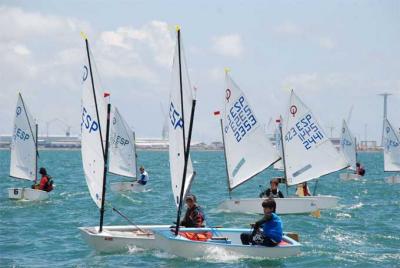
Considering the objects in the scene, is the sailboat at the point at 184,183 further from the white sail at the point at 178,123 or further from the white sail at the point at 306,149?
the white sail at the point at 306,149

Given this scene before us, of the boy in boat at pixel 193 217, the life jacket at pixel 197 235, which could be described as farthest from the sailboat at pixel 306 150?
the life jacket at pixel 197 235

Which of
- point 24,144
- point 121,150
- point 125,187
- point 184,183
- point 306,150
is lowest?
point 184,183

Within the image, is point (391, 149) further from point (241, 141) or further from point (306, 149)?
point (241, 141)

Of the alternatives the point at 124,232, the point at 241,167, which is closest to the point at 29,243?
the point at 124,232

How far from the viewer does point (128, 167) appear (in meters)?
36.6

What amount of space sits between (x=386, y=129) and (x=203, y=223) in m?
29.8

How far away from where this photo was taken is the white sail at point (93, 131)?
51.8 ft

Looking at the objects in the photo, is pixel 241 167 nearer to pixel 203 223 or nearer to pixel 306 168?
pixel 306 168

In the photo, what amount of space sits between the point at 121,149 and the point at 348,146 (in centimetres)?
1866

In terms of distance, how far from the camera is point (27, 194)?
27.0 meters

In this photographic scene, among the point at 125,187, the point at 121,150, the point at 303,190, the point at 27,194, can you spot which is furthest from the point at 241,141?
the point at 121,150

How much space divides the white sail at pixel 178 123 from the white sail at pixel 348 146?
1319 inches

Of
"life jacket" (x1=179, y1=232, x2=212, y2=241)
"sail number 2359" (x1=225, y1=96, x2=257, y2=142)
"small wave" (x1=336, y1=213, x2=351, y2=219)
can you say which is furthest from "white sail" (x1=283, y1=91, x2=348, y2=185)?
"life jacket" (x1=179, y1=232, x2=212, y2=241)

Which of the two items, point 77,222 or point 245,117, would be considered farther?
point 245,117
